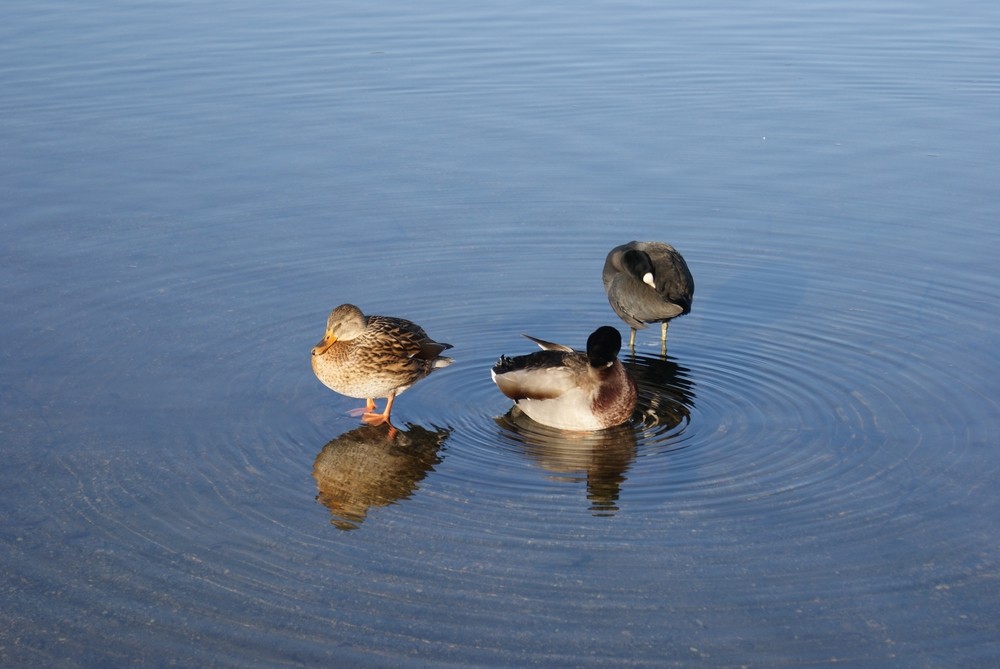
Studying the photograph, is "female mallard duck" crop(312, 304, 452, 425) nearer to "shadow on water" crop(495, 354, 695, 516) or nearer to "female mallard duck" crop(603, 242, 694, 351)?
"shadow on water" crop(495, 354, 695, 516)

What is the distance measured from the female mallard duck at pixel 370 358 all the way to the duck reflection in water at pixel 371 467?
0.26 metres

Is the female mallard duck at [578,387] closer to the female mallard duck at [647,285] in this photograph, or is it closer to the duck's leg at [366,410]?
the duck's leg at [366,410]

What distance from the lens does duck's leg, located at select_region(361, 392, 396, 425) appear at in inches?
329

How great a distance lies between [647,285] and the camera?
9.60 metres

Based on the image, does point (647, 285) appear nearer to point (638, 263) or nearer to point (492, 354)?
point (638, 263)

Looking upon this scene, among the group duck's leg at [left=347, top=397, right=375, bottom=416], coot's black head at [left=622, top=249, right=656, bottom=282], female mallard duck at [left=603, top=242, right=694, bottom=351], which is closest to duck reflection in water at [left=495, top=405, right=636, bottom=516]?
duck's leg at [left=347, top=397, right=375, bottom=416]

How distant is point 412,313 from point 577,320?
1.27 metres

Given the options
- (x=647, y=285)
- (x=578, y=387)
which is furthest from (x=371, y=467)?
(x=647, y=285)

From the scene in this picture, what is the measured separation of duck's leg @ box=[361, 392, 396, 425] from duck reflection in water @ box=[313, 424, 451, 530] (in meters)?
0.05

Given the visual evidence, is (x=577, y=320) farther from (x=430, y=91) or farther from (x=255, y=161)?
(x=430, y=91)

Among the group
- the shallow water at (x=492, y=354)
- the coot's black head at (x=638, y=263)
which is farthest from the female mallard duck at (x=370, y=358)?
the coot's black head at (x=638, y=263)

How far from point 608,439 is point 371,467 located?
1.55 m

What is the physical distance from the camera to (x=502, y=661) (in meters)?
5.55

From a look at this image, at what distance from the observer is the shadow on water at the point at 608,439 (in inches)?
295
